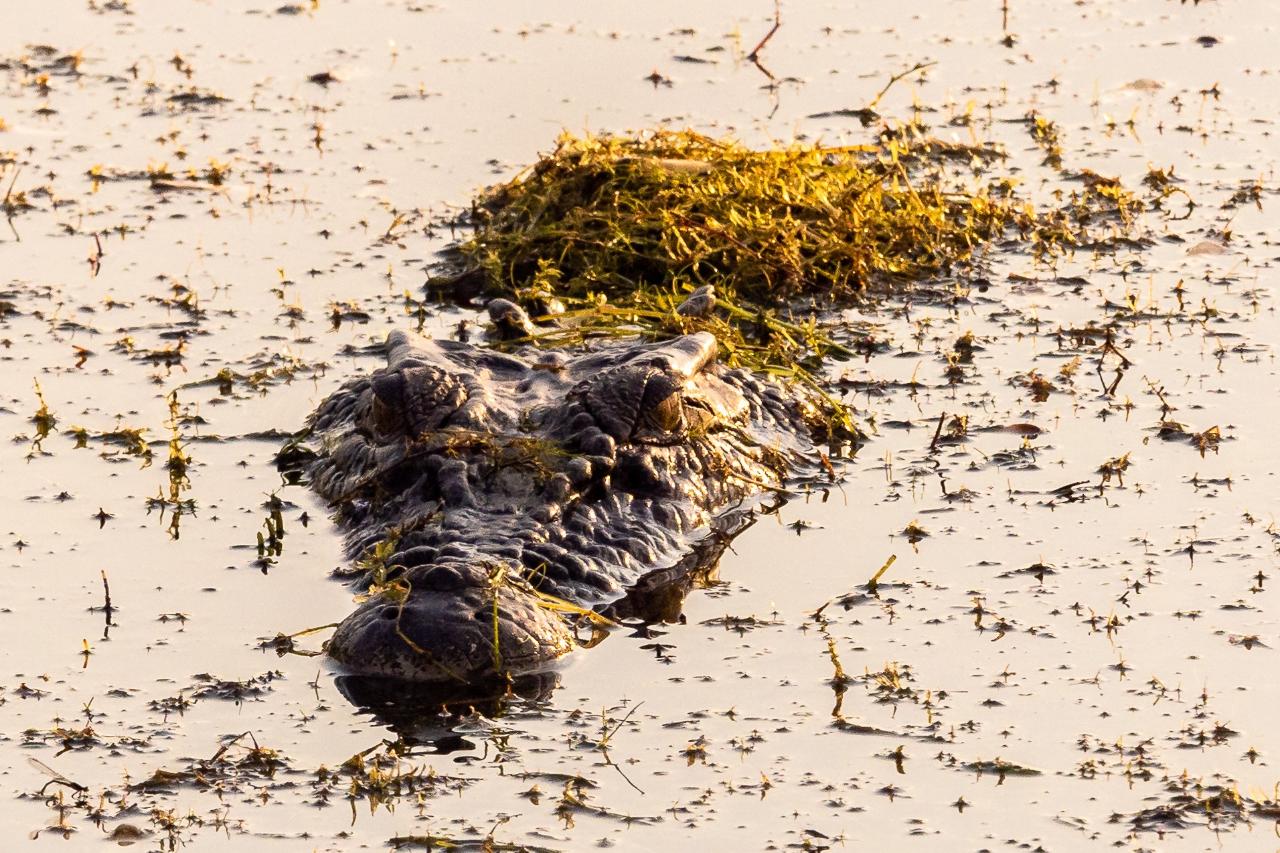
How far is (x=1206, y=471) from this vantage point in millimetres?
10742

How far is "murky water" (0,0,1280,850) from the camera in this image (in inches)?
296

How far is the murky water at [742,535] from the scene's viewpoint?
753cm

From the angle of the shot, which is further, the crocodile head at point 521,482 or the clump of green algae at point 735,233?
the clump of green algae at point 735,233

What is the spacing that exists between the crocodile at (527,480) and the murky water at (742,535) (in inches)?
9.3

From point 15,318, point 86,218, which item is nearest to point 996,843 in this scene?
point 15,318

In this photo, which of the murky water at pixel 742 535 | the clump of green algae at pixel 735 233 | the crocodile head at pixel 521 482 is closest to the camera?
the murky water at pixel 742 535

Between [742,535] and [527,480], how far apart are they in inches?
47.5

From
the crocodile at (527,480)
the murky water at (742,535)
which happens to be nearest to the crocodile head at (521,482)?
the crocodile at (527,480)

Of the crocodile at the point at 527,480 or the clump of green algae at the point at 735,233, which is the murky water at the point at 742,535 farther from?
the clump of green algae at the point at 735,233

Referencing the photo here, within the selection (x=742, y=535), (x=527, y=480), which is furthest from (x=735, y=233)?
(x=527, y=480)

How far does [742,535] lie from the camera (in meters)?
10.0

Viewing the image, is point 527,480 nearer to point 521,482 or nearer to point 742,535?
point 521,482

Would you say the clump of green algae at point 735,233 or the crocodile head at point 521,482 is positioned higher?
the crocodile head at point 521,482

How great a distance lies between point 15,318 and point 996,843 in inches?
309
